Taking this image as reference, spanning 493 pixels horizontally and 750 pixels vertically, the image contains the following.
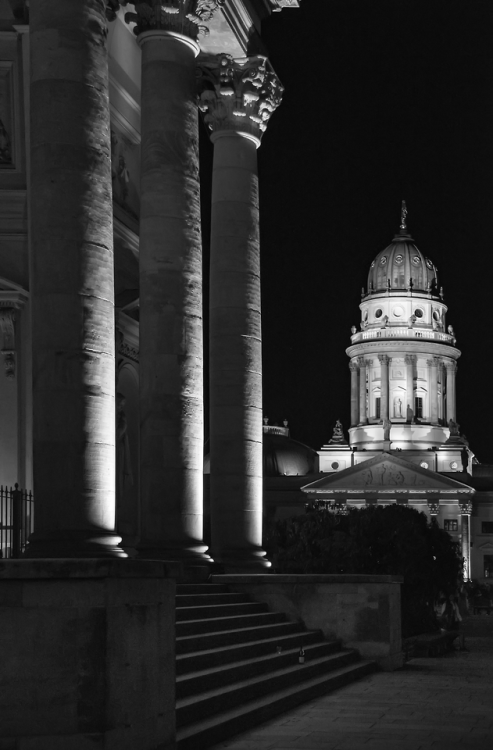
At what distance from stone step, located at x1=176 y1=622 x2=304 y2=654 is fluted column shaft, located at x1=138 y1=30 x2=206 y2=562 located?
5.76 ft

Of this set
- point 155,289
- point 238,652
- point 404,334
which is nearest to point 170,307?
point 155,289

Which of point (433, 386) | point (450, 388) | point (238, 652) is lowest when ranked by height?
point (238, 652)

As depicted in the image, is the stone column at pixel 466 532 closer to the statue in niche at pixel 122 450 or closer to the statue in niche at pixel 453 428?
the statue in niche at pixel 453 428

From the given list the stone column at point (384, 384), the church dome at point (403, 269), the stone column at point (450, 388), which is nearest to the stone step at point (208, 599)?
the stone column at point (384, 384)

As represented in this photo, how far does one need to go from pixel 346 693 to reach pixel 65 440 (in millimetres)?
6927

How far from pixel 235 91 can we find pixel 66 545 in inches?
538

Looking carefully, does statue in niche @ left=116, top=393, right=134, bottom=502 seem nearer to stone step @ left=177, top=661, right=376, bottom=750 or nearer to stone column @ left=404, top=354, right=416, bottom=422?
stone step @ left=177, top=661, right=376, bottom=750

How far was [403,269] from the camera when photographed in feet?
497

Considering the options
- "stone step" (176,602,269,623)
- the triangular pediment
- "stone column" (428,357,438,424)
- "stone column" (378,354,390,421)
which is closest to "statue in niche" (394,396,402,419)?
"stone column" (378,354,390,421)

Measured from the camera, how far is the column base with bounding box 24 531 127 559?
653 inches

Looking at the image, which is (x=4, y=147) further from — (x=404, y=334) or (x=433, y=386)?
(x=404, y=334)

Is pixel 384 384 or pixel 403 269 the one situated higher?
pixel 403 269

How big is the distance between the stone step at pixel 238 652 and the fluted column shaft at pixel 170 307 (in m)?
2.08

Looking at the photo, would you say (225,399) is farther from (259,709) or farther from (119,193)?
(259,709)
